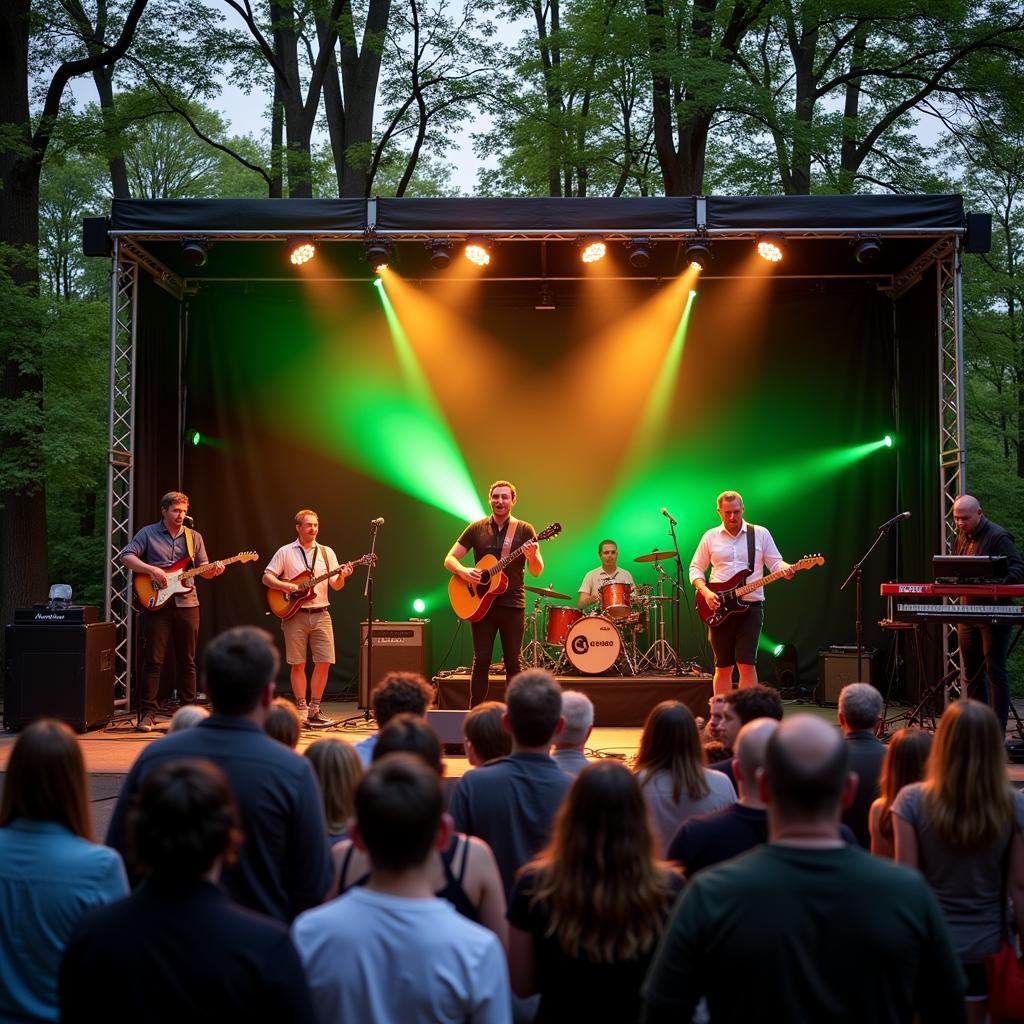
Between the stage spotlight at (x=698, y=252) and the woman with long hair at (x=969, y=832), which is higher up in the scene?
the stage spotlight at (x=698, y=252)

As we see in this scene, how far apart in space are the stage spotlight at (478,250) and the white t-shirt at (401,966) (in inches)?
313

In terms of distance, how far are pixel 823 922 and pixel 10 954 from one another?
1.82 metres

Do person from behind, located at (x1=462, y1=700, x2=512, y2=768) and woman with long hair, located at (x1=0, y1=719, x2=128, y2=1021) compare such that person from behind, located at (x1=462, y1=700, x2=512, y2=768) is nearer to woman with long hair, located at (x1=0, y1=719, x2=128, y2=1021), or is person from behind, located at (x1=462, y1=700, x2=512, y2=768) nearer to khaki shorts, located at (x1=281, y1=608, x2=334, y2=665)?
woman with long hair, located at (x1=0, y1=719, x2=128, y2=1021)

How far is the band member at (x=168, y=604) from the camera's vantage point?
9.64 meters

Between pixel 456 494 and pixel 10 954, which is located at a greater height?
pixel 456 494

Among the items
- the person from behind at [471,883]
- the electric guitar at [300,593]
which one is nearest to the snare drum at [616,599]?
the electric guitar at [300,593]

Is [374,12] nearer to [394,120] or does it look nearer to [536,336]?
[394,120]

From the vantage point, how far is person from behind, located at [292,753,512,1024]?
1981 mm

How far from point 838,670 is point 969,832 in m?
8.17

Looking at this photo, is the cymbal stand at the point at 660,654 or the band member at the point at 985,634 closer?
the band member at the point at 985,634

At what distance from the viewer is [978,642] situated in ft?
26.8

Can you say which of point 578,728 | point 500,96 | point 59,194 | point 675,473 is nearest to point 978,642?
point 675,473

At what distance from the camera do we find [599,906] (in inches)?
95.2

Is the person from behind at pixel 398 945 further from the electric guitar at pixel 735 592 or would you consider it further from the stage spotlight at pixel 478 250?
the stage spotlight at pixel 478 250
